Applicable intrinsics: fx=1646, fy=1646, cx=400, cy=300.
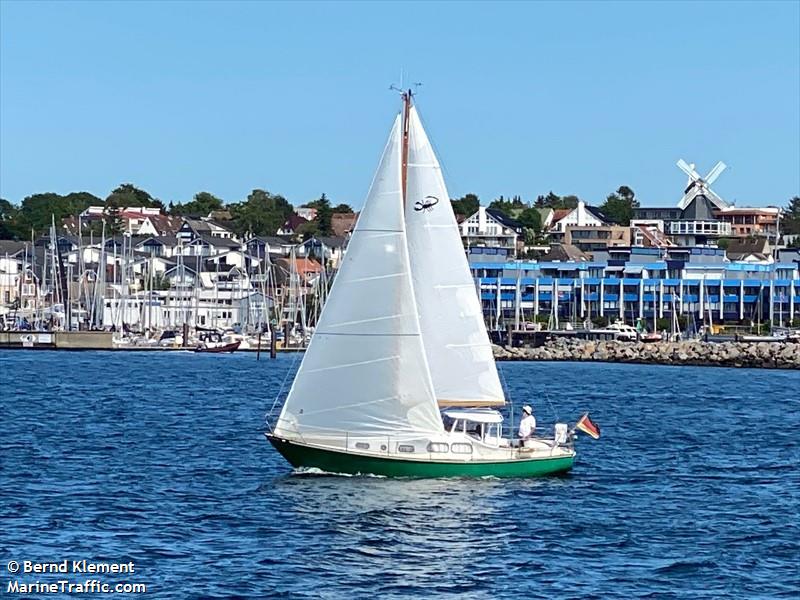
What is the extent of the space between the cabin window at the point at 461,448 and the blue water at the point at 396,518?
2.28 ft

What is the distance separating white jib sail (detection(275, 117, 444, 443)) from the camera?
3516 cm

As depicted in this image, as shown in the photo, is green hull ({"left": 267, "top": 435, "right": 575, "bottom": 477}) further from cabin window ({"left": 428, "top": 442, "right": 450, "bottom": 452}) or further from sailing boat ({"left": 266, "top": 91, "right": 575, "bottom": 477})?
cabin window ({"left": 428, "top": 442, "right": 450, "bottom": 452})

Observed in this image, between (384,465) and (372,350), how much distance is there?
2467 millimetres

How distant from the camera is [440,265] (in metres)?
37.3

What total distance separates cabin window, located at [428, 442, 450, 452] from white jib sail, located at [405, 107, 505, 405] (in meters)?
2.22

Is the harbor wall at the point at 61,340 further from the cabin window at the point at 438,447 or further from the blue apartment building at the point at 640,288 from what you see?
the cabin window at the point at 438,447

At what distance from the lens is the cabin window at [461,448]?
35.1 m

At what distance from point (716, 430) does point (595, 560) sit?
28321mm

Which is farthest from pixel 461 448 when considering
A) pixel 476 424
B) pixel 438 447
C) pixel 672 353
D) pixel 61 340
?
pixel 61 340

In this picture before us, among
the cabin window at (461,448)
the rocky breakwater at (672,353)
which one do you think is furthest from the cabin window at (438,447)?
the rocky breakwater at (672,353)

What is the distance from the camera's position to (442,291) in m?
37.4

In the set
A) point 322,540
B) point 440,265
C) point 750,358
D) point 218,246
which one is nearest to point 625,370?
point 750,358

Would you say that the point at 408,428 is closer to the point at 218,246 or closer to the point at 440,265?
the point at 440,265

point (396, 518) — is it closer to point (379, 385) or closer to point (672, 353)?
point (379, 385)
